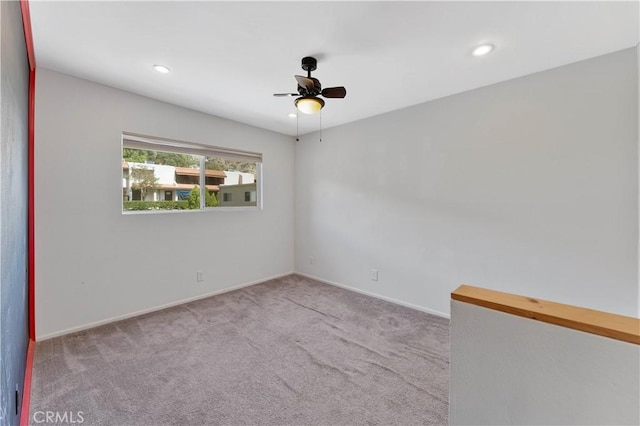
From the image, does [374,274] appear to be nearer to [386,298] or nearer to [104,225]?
[386,298]

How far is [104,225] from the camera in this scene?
8.93 ft

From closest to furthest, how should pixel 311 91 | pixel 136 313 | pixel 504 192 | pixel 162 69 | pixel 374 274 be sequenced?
pixel 311 91, pixel 162 69, pixel 504 192, pixel 136 313, pixel 374 274

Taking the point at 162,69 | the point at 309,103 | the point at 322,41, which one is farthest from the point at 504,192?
the point at 162,69

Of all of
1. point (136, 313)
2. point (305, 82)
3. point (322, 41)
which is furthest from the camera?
point (136, 313)

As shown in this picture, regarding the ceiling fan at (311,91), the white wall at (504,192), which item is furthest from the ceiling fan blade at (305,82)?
the white wall at (504,192)

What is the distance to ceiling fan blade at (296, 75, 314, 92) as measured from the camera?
1982mm

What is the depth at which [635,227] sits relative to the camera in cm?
197

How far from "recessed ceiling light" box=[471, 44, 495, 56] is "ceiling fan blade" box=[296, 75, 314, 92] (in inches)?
50.2

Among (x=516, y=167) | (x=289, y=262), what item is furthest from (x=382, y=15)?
(x=289, y=262)

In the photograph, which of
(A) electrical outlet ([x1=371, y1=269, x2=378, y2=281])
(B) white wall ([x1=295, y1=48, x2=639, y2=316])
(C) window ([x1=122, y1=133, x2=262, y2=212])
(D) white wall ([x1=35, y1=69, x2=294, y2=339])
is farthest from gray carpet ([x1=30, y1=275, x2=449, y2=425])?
(C) window ([x1=122, y1=133, x2=262, y2=212])

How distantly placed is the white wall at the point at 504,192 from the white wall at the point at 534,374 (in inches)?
82.9

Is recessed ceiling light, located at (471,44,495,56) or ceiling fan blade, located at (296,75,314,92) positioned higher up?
recessed ceiling light, located at (471,44,495,56)

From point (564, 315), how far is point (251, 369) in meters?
2.04

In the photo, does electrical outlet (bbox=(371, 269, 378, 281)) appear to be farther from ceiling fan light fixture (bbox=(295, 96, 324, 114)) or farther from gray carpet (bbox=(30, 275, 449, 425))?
ceiling fan light fixture (bbox=(295, 96, 324, 114))
